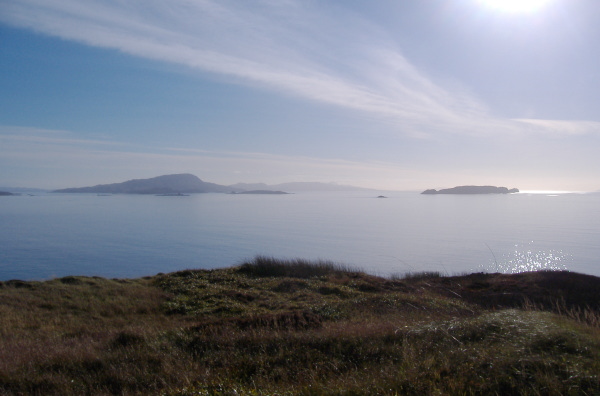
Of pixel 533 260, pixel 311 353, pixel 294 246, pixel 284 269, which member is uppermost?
pixel 311 353

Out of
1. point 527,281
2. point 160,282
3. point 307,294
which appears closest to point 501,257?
point 527,281

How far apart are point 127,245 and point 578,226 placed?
58.0m

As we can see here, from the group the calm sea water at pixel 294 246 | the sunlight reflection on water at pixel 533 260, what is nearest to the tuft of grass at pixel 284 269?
Result: the calm sea water at pixel 294 246

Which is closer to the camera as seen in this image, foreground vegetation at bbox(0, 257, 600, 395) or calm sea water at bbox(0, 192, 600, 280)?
foreground vegetation at bbox(0, 257, 600, 395)

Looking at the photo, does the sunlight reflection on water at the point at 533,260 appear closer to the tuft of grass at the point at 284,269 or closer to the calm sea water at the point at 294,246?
the calm sea water at the point at 294,246

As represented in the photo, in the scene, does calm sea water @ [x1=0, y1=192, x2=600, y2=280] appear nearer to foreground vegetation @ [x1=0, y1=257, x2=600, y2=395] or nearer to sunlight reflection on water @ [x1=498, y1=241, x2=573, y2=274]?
sunlight reflection on water @ [x1=498, y1=241, x2=573, y2=274]

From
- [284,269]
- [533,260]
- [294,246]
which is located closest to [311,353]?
[284,269]

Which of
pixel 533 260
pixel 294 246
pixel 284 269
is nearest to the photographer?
pixel 284 269

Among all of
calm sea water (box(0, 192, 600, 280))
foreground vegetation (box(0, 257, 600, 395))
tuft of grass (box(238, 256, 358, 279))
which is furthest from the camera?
calm sea water (box(0, 192, 600, 280))

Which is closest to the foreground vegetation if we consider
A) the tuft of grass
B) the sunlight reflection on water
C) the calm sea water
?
the tuft of grass

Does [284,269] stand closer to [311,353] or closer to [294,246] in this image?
[311,353]

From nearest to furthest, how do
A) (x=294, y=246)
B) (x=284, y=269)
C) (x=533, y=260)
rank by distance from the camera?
1. (x=284, y=269)
2. (x=533, y=260)
3. (x=294, y=246)

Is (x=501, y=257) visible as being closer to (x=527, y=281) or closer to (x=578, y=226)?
(x=527, y=281)

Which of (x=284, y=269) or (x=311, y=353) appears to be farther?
(x=284, y=269)
